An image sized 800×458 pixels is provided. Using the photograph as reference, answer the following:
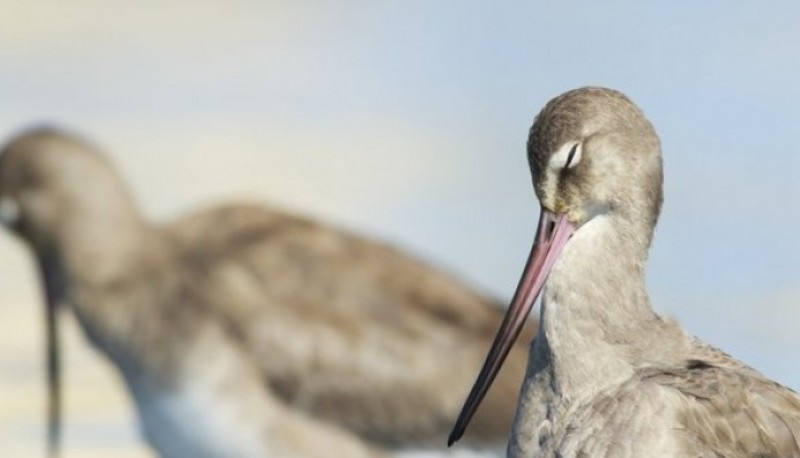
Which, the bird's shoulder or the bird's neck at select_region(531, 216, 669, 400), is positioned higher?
the bird's neck at select_region(531, 216, 669, 400)

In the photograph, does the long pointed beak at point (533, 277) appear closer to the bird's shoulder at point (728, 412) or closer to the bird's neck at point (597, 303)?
the bird's neck at point (597, 303)

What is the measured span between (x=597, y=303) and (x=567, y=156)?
1.01ft

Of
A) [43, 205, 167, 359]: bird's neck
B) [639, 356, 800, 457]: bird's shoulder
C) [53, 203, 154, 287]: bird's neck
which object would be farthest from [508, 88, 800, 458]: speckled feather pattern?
[53, 203, 154, 287]: bird's neck

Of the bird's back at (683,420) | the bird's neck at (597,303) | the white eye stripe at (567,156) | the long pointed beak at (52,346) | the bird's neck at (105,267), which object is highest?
the white eye stripe at (567,156)

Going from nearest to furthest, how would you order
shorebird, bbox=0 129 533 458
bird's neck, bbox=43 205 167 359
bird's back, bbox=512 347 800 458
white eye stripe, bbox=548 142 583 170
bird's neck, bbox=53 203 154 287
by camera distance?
1. bird's back, bbox=512 347 800 458
2. white eye stripe, bbox=548 142 583 170
3. shorebird, bbox=0 129 533 458
4. bird's neck, bbox=43 205 167 359
5. bird's neck, bbox=53 203 154 287

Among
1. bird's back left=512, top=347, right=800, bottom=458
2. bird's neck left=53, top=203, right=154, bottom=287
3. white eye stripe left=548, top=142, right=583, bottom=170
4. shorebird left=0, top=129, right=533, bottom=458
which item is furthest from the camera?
bird's neck left=53, top=203, right=154, bottom=287

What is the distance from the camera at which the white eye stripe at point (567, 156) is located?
5.09 metres

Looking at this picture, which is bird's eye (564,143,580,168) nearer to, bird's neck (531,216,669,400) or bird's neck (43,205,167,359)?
bird's neck (531,216,669,400)

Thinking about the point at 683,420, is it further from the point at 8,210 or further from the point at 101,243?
the point at 8,210

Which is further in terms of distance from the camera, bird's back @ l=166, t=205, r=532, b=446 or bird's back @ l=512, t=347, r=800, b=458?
bird's back @ l=166, t=205, r=532, b=446

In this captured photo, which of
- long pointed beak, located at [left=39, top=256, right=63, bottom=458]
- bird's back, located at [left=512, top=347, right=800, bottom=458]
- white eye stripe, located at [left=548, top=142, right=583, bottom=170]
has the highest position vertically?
white eye stripe, located at [left=548, top=142, right=583, bottom=170]

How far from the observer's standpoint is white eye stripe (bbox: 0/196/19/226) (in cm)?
935

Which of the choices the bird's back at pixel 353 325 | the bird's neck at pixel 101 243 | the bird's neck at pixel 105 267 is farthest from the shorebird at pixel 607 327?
the bird's neck at pixel 101 243

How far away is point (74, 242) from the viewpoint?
9.30 m
